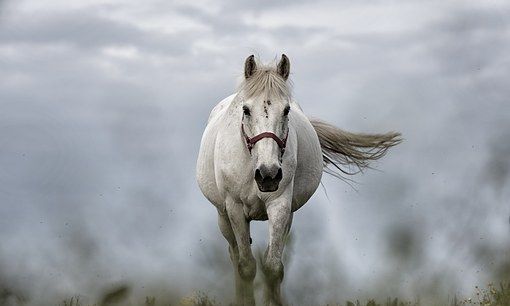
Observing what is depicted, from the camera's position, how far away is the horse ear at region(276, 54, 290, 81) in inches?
445

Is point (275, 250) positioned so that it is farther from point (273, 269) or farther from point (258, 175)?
point (258, 175)

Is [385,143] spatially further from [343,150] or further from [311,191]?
[311,191]

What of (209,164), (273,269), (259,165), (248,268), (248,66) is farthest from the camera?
(209,164)

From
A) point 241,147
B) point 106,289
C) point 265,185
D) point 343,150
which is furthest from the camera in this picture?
point 343,150

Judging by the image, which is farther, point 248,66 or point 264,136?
point 248,66

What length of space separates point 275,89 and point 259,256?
191 centimetres

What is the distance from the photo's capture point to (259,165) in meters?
10.7

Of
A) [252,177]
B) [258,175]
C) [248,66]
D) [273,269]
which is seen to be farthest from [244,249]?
[248,66]

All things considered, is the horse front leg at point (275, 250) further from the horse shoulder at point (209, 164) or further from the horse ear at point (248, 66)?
the horse ear at point (248, 66)

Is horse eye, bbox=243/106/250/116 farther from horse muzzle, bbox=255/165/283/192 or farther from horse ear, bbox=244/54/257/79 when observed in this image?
horse muzzle, bbox=255/165/283/192

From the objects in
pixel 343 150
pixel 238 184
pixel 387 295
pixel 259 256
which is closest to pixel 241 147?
pixel 238 184

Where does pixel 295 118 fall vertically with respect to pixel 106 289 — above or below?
above

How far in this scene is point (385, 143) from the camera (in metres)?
14.6

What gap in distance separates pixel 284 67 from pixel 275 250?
173cm
